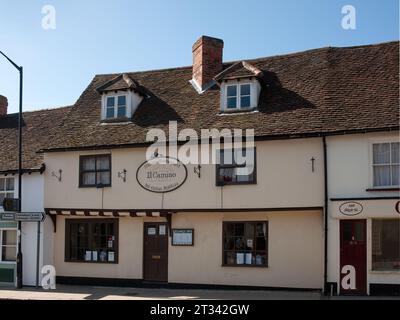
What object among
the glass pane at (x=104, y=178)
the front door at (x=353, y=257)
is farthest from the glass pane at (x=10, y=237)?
the front door at (x=353, y=257)

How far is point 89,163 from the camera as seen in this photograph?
2020 cm

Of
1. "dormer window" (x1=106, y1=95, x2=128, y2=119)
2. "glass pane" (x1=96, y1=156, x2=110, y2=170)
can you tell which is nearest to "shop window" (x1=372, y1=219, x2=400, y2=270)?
"glass pane" (x1=96, y1=156, x2=110, y2=170)

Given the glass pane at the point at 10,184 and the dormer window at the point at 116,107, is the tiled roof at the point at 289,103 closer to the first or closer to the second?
the dormer window at the point at 116,107

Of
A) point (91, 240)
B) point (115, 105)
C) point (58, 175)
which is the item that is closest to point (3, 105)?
point (58, 175)

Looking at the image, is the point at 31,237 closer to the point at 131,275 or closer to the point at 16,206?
the point at 16,206

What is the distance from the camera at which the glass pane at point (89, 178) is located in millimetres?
20031

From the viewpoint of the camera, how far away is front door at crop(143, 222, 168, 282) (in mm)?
19078

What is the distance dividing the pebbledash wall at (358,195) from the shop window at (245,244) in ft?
7.27

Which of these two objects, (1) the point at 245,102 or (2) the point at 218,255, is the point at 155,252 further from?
(1) the point at 245,102

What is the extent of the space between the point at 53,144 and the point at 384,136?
11.8 meters

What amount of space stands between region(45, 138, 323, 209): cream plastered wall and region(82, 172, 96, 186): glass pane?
253mm

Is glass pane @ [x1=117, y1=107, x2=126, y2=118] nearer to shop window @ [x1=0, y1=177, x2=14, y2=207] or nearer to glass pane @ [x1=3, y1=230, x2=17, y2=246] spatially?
shop window @ [x1=0, y1=177, x2=14, y2=207]

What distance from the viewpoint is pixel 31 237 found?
20.2m

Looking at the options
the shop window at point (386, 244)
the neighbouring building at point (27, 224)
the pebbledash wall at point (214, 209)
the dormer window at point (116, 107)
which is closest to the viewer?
the shop window at point (386, 244)
